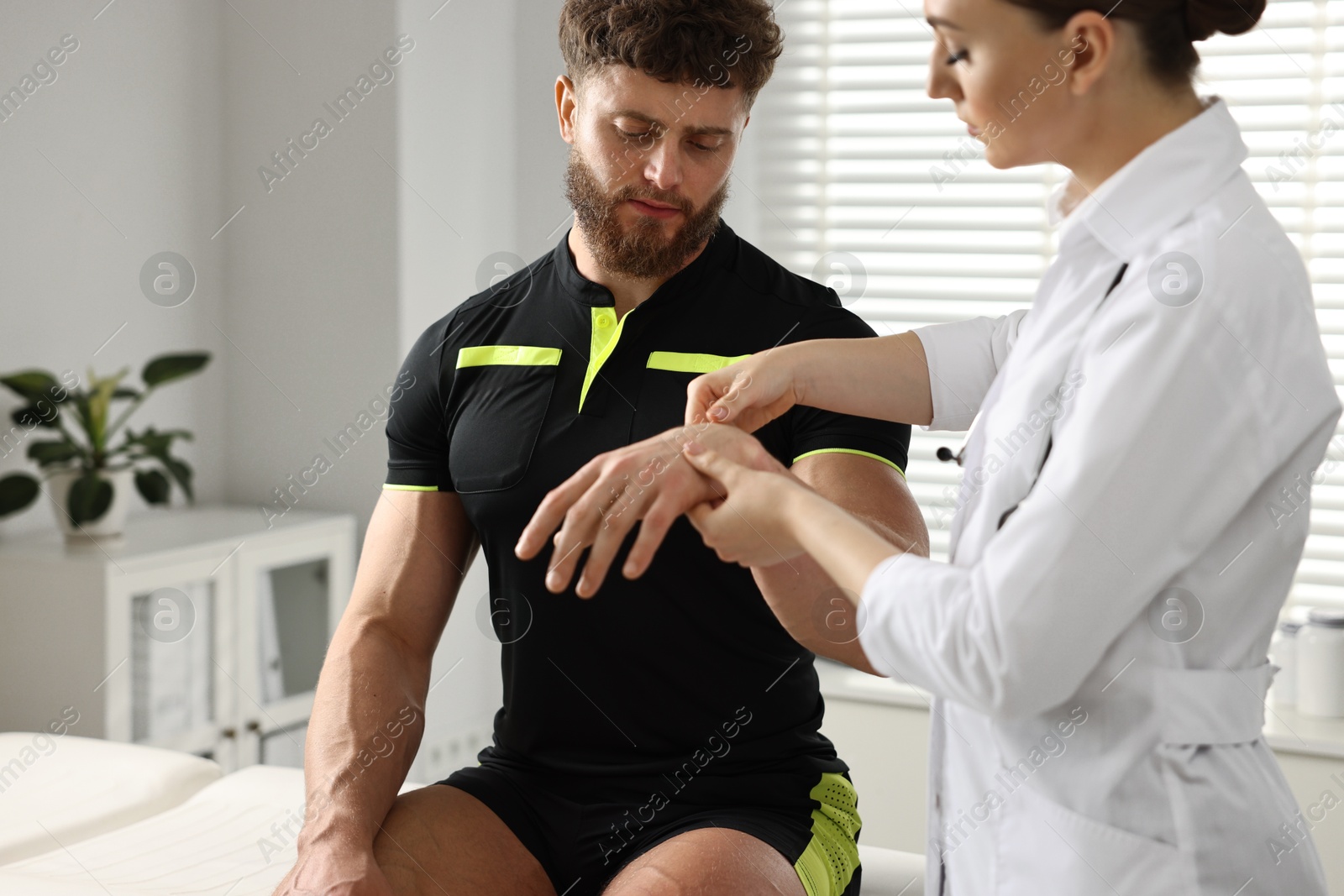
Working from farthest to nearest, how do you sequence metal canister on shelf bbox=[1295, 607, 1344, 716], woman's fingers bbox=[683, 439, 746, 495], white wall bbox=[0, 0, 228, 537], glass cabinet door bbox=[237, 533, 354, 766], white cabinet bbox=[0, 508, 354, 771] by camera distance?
glass cabinet door bbox=[237, 533, 354, 766] → white wall bbox=[0, 0, 228, 537] → white cabinet bbox=[0, 508, 354, 771] → metal canister on shelf bbox=[1295, 607, 1344, 716] → woman's fingers bbox=[683, 439, 746, 495]

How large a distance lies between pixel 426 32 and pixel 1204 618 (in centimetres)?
278

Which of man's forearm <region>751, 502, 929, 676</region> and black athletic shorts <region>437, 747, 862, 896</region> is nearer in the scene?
man's forearm <region>751, 502, 929, 676</region>

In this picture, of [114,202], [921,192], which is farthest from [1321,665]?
[114,202]

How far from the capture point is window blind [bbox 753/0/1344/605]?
2658mm

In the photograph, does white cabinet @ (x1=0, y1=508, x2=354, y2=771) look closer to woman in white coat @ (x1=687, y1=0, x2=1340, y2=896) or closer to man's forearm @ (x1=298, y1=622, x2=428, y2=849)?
man's forearm @ (x1=298, y1=622, x2=428, y2=849)

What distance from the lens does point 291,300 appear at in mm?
3244

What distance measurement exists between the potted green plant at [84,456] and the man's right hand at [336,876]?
167cm

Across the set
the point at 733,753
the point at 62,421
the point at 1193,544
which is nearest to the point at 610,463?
the point at 1193,544

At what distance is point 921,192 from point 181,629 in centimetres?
199

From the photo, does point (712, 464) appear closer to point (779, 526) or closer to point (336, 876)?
point (779, 526)

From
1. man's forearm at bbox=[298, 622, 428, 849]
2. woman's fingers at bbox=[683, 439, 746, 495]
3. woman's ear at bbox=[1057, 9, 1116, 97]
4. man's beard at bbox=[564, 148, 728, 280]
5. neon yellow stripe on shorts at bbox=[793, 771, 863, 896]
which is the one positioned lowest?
neon yellow stripe on shorts at bbox=[793, 771, 863, 896]

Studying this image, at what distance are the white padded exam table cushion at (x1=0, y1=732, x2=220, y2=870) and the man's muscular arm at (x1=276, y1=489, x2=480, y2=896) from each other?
0.54m

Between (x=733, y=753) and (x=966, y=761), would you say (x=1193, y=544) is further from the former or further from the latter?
(x=733, y=753)

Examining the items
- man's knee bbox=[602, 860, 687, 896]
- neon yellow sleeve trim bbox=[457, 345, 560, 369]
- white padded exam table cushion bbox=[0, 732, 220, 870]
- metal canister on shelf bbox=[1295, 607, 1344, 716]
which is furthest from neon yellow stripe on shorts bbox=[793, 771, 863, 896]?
metal canister on shelf bbox=[1295, 607, 1344, 716]
